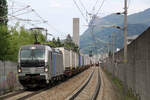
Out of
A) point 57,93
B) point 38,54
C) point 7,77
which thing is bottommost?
point 57,93

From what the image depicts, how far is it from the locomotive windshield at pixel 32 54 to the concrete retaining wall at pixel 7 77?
4.16 feet

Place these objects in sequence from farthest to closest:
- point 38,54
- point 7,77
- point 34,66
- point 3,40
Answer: point 3,40 < point 38,54 < point 7,77 < point 34,66

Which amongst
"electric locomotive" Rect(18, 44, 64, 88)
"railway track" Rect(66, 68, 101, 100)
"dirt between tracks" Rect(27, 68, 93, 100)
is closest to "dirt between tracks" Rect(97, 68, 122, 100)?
"railway track" Rect(66, 68, 101, 100)

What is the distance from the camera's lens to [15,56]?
43844mm

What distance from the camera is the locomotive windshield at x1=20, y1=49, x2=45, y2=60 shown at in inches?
819

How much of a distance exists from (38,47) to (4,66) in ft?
9.17

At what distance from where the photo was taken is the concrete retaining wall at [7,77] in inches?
768

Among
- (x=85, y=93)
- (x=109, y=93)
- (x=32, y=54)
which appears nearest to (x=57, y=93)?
(x=85, y=93)

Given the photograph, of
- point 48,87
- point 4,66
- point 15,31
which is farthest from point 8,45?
point 4,66

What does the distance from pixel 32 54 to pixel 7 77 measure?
234cm

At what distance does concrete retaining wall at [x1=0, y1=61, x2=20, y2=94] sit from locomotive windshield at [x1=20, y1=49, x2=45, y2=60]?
4.16ft

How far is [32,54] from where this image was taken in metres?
21.0

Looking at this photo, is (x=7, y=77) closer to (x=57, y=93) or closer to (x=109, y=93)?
(x=57, y=93)

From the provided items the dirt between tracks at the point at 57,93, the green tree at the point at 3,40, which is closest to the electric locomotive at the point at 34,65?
the dirt between tracks at the point at 57,93
